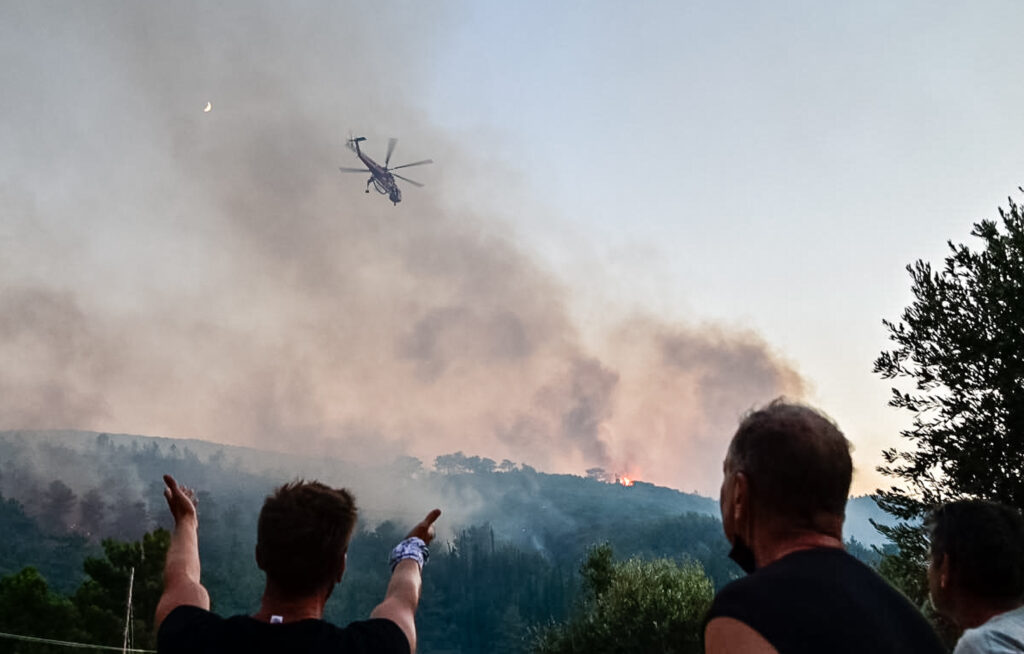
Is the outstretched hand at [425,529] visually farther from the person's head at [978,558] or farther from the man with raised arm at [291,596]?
the person's head at [978,558]

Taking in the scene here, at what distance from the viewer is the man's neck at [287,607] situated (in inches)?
119

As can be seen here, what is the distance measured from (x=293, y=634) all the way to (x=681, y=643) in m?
45.8

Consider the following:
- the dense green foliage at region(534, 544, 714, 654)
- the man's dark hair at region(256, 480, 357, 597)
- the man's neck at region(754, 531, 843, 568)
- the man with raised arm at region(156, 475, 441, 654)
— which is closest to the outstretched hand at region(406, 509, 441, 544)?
the man with raised arm at region(156, 475, 441, 654)

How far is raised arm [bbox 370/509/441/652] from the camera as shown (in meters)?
3.19

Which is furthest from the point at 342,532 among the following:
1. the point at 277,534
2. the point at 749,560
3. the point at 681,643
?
the point at 681,643

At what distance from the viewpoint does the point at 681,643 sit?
44125 mm

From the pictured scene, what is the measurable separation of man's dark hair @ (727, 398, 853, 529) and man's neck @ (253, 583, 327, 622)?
5.84 ft

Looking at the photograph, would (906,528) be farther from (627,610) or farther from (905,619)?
(627,610)

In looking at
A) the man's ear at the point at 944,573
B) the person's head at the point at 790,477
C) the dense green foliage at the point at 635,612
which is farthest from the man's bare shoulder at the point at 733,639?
the dense green foliage at the point at 635,612

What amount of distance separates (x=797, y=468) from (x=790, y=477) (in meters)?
0.04

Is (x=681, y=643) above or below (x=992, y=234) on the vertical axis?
below

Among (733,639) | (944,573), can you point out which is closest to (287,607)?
(733,639)

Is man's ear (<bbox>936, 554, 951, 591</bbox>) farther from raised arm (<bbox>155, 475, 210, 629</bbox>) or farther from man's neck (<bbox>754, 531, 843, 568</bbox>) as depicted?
raised arm (<bbox>155, 475, 210, 629</bbox>)

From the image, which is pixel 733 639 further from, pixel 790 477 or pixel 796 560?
pixel 790 477
